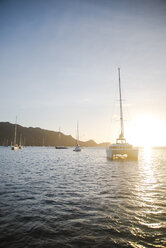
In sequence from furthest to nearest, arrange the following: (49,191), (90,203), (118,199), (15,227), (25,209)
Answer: (49,191) < (118,199) < (90,203) < (25,209) < (15,227)

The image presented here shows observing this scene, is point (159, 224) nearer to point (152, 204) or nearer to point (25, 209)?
point (152, 204)

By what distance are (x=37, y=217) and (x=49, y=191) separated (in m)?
4.14

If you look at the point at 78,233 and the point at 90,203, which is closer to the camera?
the point at 78,233

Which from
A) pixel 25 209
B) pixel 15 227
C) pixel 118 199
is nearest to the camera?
pixel 15 227

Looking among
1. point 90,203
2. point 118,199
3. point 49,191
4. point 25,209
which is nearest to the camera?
point 25,209

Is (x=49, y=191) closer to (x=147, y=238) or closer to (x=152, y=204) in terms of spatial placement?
(x=152, y=204)

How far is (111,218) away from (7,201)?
5406 millimetres

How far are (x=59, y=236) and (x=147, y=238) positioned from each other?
8.74 feet

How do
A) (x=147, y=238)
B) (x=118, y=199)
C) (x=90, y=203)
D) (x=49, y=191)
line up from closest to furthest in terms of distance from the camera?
(x=147, y=238), (x=90, y=203), (x=118, y=199), (x=49, y=191)

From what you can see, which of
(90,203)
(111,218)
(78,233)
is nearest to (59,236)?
(78,233)

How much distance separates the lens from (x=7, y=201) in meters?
8.29

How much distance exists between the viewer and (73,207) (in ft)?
24.5

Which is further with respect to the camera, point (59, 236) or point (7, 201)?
point (7, 201)

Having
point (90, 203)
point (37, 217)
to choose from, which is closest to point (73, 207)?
point (90, 203)
